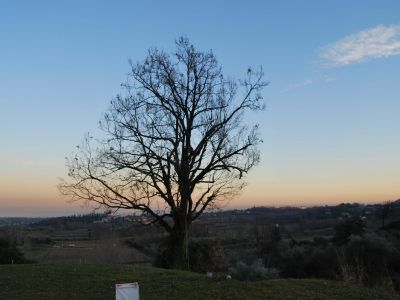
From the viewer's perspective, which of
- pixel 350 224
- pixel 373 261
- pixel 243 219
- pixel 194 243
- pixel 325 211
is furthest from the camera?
pixel 325 211

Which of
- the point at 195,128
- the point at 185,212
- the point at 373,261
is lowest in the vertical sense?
the point at 373,261

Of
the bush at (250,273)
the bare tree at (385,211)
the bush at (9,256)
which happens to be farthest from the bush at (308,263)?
the bare tree at (385,211)

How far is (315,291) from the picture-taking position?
1160 centimetres

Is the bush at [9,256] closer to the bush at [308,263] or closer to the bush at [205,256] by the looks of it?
the bush at [205,256]

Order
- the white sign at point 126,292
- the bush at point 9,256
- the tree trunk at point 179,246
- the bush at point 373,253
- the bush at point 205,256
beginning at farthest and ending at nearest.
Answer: the bush at point 9,256 < the bush at point 205,256 < the tree trunk at point 179,246 < the bush at point 373,253 < the white sign at point 126,292

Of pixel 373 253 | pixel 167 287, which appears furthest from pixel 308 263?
pixel 167 287

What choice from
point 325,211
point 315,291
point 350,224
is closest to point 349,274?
point 315,291

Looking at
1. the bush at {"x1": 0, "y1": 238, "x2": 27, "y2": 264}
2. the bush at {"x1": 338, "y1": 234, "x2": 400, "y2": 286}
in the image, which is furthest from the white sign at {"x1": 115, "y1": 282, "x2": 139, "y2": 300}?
the bush at {"x1": 0, "y1": 238, "x2": 27, "y2": 264}

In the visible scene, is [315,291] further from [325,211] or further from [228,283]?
[325,211]

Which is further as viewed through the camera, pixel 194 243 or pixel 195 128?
pixel 194 243

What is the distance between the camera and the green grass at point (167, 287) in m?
11.3

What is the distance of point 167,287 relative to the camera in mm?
12352

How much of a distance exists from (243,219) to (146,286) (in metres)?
74.6

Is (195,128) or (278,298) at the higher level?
(195,128)
